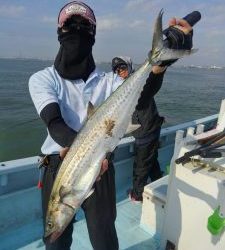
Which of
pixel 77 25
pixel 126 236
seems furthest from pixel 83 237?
pixel 77 25

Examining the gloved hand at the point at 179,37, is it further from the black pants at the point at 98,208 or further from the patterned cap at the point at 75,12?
the black pants at the point at 98,208

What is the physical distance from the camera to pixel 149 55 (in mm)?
2385

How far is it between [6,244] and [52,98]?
2.21 m

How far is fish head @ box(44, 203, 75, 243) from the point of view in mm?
2332

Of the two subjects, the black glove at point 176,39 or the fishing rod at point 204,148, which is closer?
the black glove at point 176,39

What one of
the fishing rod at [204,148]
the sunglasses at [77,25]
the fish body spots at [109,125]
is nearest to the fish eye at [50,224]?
the fish body spots at [109,125]

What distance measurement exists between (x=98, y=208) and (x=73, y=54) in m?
1.21

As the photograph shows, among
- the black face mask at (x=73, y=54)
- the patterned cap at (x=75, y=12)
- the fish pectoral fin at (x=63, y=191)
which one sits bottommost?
the fish pectoral fin at (x=63, y=191)

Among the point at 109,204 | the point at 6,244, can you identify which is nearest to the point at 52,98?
the point at 109,204

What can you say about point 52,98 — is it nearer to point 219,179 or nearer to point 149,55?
point 149,55

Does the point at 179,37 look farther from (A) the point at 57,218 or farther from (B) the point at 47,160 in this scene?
(A) the point at 57,218

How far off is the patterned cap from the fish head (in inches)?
54.2

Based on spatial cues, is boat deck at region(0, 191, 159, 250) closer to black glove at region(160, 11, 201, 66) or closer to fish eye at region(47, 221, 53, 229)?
fish eye at region(47, 221, 53, 229)

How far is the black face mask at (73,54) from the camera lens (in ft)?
8.91
